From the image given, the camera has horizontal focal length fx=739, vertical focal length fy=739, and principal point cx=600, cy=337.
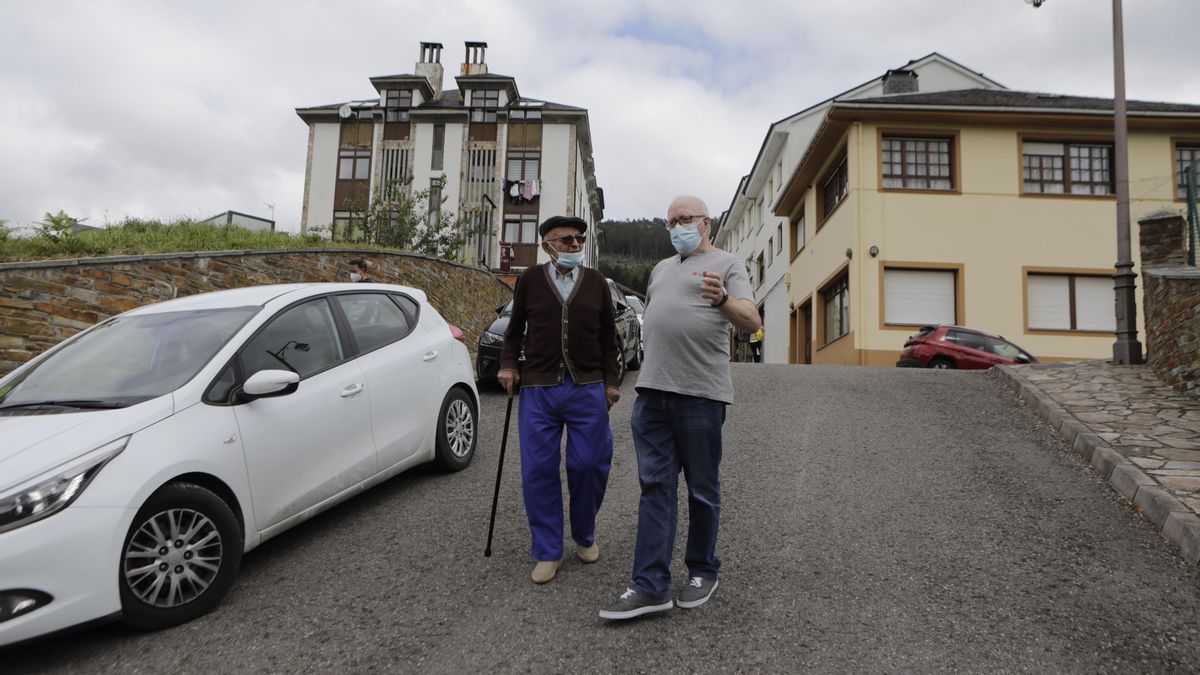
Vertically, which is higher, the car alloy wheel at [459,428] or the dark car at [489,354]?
the dark car at [489,354]

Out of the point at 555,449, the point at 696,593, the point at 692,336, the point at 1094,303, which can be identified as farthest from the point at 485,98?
the point at 696,593

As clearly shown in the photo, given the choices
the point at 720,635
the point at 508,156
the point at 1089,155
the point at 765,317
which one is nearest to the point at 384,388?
the point at 720,635

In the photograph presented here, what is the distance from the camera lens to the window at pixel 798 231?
26631 millimetres

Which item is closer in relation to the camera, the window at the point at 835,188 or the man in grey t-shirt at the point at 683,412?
the man in grey t-shirt at the point at 683,412

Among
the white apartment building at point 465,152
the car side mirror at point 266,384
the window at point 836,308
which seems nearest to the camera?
the car side mirror at point 266,384

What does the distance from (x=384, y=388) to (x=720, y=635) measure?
9.20 ft

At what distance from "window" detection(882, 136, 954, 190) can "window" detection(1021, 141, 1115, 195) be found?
6.79 ft

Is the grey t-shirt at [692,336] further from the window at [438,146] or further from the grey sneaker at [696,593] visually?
the window at [438,146]

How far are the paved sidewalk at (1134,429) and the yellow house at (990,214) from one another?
368 inches

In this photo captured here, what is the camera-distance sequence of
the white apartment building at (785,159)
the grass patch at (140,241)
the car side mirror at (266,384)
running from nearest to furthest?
the car side mirror at (266,384), the grass patch at (140,241), the white apartment building at (785,159)

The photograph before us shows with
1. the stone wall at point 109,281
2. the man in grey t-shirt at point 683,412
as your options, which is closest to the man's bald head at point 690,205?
the man in grey t-shirt at point 683,412

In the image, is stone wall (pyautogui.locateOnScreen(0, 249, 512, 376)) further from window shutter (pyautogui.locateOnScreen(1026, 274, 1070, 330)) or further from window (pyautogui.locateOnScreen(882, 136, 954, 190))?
window shutter (pyautogui.locateOnScreen(1026, 274, 1070, 330))

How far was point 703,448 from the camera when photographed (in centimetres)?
339

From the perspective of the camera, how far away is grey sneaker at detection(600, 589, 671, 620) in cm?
327
